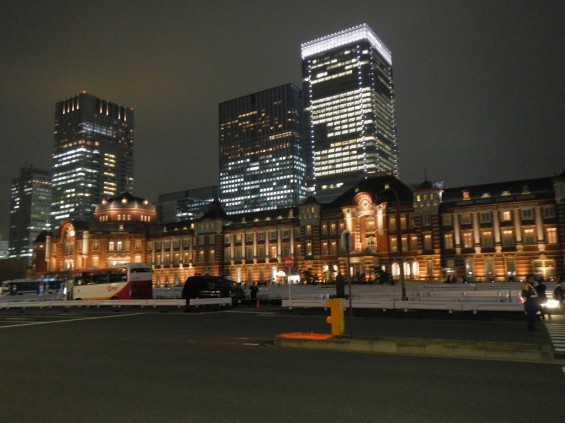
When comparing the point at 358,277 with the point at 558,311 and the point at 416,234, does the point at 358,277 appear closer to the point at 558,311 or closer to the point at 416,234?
the point at 416,234

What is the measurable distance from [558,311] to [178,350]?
20853 millimetres

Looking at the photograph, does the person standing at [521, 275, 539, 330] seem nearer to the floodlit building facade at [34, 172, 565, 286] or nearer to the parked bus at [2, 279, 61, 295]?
the floodlit building facade at [34, 172, 565, 286]

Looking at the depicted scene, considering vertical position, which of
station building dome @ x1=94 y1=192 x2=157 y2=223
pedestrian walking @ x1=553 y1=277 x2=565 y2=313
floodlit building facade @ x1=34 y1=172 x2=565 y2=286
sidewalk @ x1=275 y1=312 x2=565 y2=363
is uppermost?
station building dome @ x1=94 y1=192 x2=157 y2=223

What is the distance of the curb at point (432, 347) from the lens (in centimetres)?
1193

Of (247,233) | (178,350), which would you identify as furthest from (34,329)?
(247,233)

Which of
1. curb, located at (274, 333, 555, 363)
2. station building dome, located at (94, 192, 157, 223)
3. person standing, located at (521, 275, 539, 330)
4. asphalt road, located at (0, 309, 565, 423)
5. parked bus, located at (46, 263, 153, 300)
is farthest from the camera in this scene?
station building dome, located at (94, 192, 157, 223)

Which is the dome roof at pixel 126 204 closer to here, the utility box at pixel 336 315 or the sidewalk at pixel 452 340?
the sidewalk at pixel 452 340

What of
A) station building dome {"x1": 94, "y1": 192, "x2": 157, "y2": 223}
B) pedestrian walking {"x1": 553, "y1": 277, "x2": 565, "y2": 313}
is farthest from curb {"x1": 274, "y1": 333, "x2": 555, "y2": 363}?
station building dome {"x1": 94, "y1": 192, "x2": 157, "y2": 223}

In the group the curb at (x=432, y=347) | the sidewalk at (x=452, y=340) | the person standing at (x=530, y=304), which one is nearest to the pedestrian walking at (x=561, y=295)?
the sidewalk at (x=452, y=340)

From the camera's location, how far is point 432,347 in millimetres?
12727

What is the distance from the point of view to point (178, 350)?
14133 mm

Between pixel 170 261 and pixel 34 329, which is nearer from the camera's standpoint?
pixel 34 329

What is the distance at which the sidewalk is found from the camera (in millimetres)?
12156

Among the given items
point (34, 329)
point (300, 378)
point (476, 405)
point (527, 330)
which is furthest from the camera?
point (34, 329)
